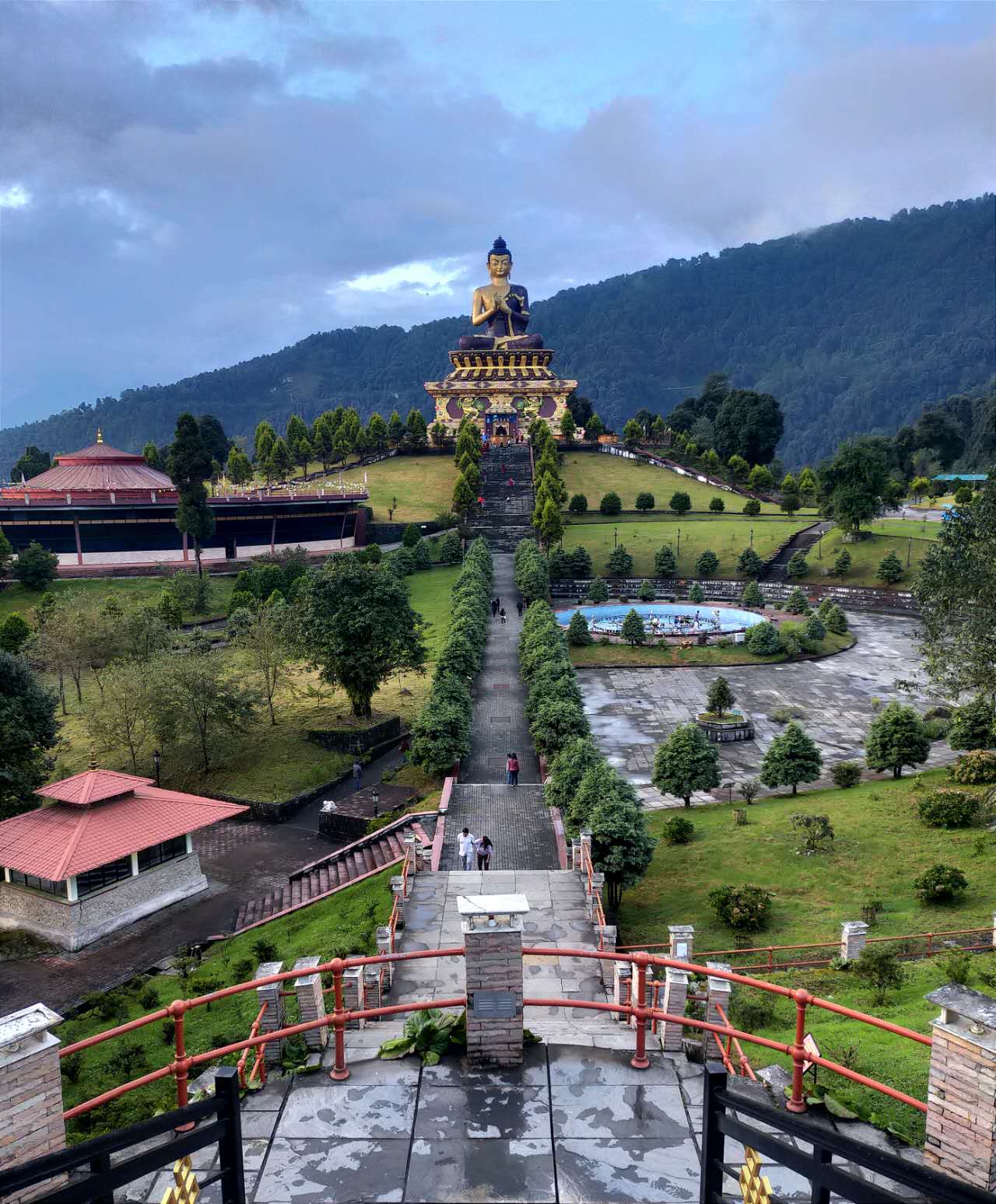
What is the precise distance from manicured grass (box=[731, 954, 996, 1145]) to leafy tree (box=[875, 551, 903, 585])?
40686 mm

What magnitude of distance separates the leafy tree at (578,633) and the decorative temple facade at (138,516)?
22.8 m

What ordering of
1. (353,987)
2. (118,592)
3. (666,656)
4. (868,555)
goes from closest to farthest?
1. (353,987)
2. (666,656)
3. (118,592)
4. (868,555)

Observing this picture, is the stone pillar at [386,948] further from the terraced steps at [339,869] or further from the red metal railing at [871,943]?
the terraced steps at [339,869]

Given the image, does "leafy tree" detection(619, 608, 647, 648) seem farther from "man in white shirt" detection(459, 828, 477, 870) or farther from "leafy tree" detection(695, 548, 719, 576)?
"man in white shirt" detection(459, 828, 477, 870)

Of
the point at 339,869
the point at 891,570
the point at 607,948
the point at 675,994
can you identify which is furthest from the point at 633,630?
the point at 675,994

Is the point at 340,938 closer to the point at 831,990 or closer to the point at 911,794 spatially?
the point at 831,990

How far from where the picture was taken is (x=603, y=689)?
118 feet

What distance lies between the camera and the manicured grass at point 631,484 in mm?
68812

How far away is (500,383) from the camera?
8650cm

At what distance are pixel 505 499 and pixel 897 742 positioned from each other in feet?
157

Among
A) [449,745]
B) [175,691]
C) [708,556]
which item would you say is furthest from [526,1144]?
[708,556]

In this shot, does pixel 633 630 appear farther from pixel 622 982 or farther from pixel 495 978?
pixel 495 978

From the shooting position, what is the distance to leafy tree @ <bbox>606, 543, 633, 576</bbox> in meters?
54.2

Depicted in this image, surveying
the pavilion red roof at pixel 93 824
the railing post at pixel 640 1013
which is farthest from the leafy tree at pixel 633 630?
the railing post at pixel 640 1013
